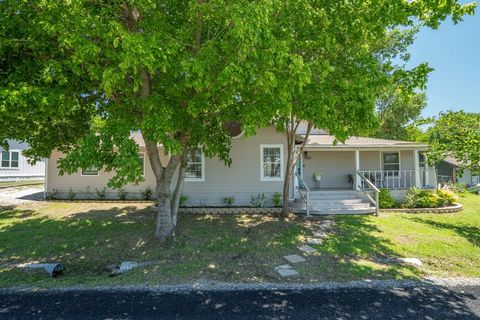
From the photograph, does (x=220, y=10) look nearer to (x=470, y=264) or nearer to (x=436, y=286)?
(x=436, y=286)

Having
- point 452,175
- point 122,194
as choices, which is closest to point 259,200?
point 122,194

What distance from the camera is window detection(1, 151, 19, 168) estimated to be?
24.4 m

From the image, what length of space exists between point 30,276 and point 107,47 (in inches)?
205

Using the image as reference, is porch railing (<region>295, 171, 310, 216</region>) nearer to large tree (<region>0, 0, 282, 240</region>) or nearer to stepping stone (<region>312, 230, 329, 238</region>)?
stepping stone (<region>312, 230, 329, 238</region>)

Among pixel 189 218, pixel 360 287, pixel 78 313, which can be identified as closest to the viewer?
pixel 78 313

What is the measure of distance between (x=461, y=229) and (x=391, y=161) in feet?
21.7

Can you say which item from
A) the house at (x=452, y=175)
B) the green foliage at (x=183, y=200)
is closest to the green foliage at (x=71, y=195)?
the green foliage at (x=183, y=200)

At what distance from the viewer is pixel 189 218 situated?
1090 cm

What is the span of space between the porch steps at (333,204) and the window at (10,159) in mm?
26412

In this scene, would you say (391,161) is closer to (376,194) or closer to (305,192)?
(376,194)

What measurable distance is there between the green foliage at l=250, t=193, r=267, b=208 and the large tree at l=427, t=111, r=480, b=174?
22.2 feet

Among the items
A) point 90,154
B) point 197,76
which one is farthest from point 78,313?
point 197,76

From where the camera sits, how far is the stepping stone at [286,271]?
609 centimetres

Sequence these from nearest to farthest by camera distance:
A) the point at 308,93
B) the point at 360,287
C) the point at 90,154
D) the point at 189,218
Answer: the point at 360,287
the point at 90,154
the point at 308,93
the point at 189,218
